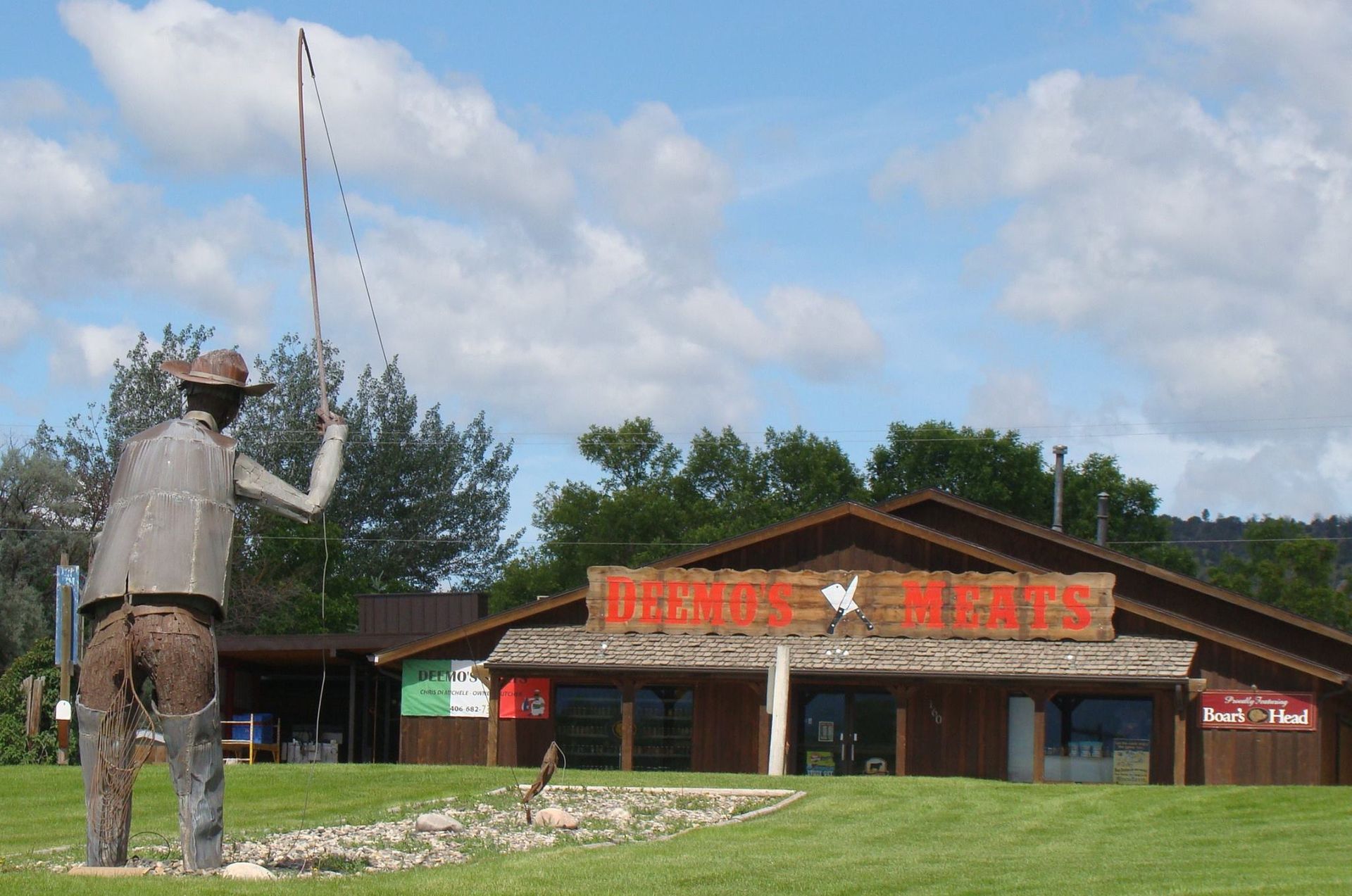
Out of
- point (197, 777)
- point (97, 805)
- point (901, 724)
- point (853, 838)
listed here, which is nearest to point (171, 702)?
point (197, 777)

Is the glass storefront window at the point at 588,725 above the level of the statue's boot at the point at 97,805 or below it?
below

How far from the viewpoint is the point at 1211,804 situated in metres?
18.1

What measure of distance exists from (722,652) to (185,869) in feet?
67.0

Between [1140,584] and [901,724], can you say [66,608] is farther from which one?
[1140,584]

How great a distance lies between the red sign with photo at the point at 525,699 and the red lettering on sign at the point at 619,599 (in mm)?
2127

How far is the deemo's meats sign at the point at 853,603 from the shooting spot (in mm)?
28422

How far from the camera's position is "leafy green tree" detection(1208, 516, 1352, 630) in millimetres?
65438

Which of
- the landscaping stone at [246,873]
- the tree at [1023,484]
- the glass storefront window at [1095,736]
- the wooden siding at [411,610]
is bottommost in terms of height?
the glass storefront window at [1095,736]

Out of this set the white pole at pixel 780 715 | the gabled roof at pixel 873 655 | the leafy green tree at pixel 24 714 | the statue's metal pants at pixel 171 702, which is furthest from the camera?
the leafy green tree at pixel 24 714

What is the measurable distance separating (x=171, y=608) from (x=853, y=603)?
21491 millimetres

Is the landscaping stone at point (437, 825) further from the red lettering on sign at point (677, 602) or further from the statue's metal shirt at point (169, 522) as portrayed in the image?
the red lettering on sign at point (677, 602)

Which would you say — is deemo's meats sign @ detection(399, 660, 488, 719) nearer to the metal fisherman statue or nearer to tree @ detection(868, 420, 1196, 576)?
the metal fisherman statue

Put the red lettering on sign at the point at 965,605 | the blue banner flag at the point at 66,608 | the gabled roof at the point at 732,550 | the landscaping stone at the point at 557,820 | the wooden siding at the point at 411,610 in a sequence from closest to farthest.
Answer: the landscaping stone at the point at 557,820
the blue banner flag at the point at 66,608
the red lettering on sign at the point at 965,605
the gabled roof at the point at 732,550
the wooden siding at the point at 411,610

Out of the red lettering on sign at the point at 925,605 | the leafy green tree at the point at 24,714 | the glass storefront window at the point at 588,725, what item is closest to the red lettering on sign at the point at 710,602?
the glass storefront window at the point at 588,725
